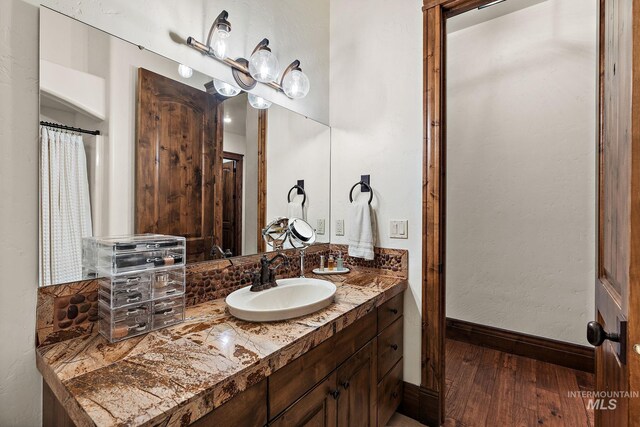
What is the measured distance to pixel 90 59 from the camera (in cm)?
99

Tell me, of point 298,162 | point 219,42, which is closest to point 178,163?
point 219,42

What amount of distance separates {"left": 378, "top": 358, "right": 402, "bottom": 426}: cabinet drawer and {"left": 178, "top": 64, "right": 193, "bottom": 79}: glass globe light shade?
1.70 m

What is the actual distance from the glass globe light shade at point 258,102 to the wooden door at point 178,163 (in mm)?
233

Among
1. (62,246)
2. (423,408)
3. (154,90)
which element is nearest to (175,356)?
(62,246)

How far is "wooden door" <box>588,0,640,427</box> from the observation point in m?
0.58

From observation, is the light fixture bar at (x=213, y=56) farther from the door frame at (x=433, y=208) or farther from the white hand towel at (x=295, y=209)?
the door frame at (x=433, y=208)

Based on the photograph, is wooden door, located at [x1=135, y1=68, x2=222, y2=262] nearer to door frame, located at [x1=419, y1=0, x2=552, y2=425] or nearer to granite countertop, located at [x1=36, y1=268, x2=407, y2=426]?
granite countertop, located at [x1=36, y1=268, x2=407, y2=426]

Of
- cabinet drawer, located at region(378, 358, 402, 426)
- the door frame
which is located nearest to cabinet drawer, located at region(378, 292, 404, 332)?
the door frame

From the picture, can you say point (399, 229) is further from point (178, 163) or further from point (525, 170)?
point (525, 170)

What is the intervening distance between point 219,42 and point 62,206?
92 cm

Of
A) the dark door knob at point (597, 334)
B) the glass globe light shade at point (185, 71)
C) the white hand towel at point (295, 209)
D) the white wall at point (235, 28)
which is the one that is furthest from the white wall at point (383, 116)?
the glass globe light shade at point (185, 71)

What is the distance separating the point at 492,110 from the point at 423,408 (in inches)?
93.1

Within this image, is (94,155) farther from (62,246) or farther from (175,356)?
(175,356)

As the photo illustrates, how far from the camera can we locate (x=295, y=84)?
5.66ft
